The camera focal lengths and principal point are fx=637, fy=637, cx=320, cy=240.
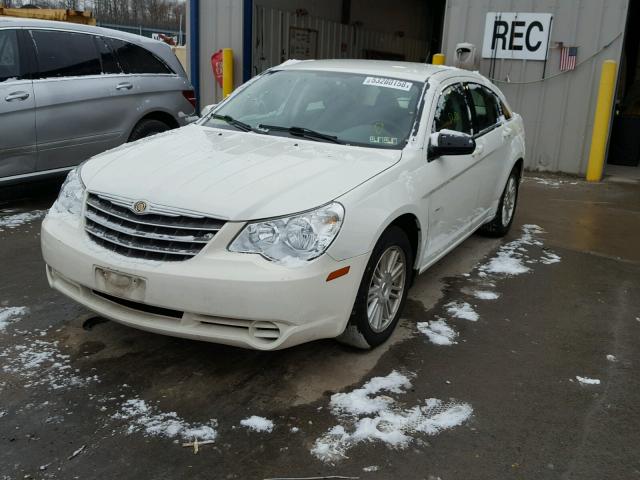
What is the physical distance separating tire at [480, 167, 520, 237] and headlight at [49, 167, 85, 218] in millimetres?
3875

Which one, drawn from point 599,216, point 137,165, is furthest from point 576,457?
point 599,216

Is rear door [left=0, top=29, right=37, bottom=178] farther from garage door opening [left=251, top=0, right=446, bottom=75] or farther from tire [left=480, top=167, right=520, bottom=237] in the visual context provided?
garage door opening [left=251, top=0, right=446, bottom=75]

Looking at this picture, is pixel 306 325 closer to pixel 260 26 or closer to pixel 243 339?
pixel 243 339

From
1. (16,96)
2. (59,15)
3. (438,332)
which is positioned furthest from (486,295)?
(59,15)

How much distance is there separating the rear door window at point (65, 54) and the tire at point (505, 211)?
4.47 metres

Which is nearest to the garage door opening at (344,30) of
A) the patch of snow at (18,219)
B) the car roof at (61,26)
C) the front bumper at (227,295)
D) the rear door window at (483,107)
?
the car roof at (61,26)

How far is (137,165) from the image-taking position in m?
3.63

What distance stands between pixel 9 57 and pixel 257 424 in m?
4.98

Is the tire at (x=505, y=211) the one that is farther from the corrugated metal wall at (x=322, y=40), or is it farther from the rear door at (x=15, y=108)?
the corrugated metal wall at (x=322, y=40)

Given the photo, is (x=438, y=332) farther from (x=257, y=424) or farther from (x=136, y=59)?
(x=136, y=59)

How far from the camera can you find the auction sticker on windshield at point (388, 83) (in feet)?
14.8

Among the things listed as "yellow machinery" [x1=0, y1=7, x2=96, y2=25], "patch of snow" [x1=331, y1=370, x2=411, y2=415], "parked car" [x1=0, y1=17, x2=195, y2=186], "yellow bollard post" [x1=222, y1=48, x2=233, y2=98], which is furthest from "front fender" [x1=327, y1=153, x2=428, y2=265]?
"yellow machinery" [x1=0, y1=7, x2=96, y2=25]

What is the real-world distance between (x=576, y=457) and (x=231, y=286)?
1748 millimetres

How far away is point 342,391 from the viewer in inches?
132
